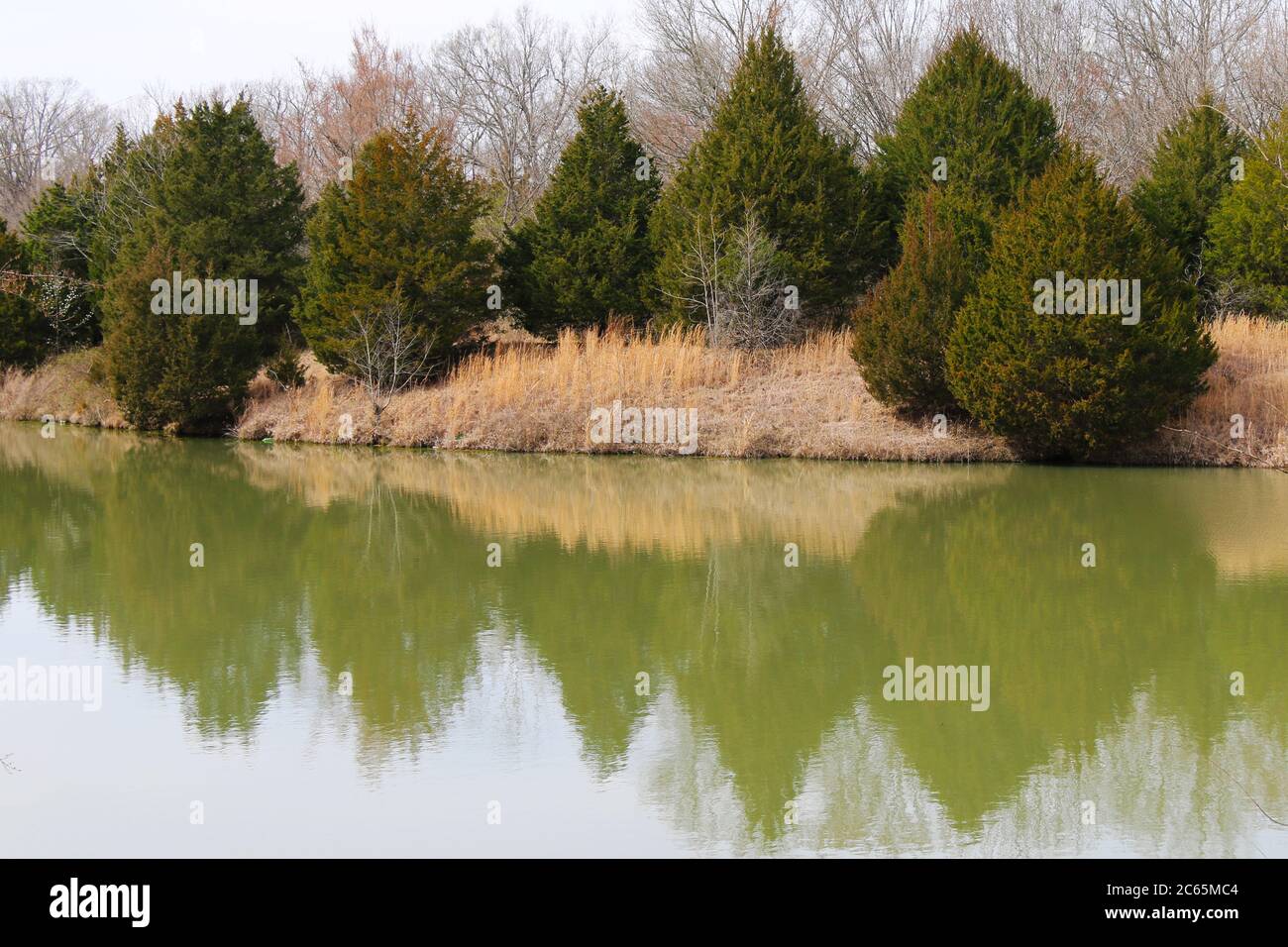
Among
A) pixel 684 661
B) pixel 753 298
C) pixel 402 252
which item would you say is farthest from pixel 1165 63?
pixel 684 661

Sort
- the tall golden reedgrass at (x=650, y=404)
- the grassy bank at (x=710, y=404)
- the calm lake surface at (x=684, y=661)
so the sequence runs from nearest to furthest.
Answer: the calm lake surface at (x=684, y=661) < the grassy bank at (x=710, y=404) < the tall golden reedgrass at (x=650, y=404)

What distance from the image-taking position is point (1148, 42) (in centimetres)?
3828

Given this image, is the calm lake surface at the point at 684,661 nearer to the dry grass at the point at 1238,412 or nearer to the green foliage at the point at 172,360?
the dry grass at the point at 1238,412

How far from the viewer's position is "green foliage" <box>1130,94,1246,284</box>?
22.4 meters

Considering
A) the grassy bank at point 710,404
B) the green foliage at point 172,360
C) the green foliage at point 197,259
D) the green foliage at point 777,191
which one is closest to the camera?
the grassy bank at point 710,404

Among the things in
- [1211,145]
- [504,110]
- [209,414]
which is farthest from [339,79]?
[1211,145]

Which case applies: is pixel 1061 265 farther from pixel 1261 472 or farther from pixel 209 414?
pixel 209 414

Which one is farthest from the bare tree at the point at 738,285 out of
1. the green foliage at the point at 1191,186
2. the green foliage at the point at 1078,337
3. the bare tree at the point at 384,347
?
the green foliage at the point at 1191,186

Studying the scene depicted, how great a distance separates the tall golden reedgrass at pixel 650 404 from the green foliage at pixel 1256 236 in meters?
6.48

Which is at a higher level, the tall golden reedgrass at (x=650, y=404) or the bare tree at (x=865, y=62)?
the bare tree at (x=865, y=62)

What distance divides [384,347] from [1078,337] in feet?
39.2

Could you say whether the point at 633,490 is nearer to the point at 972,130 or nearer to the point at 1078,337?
the point at 1078,337

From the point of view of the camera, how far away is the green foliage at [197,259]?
2338 centimetres

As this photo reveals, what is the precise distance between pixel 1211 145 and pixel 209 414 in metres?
18.9
